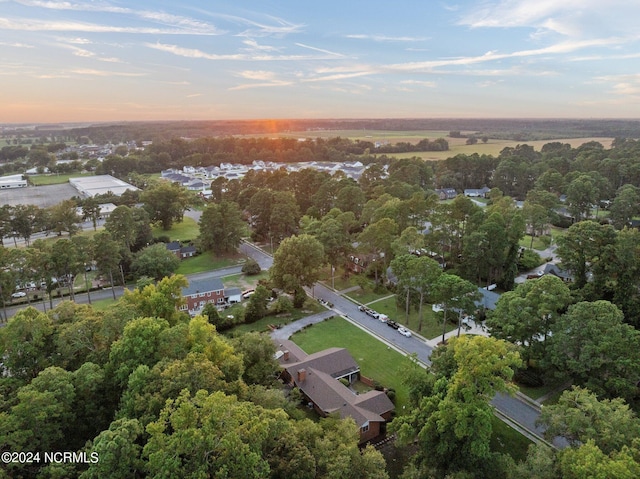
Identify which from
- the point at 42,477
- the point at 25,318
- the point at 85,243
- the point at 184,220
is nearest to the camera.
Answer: the point at 42,477

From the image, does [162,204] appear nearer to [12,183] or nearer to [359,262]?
[359,262]

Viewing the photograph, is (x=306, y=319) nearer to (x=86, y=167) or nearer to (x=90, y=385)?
(x=90, y=385)

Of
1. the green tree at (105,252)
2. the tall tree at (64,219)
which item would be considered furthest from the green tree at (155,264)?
the tall tree at (64,219)

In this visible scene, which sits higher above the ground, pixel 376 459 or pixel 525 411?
pixel 376 459

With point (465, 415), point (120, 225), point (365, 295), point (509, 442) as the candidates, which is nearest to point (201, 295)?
point (120, 225)

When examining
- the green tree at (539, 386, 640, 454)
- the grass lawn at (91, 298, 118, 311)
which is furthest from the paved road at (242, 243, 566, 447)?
the grass lawn at (91, 298, 118, 311)

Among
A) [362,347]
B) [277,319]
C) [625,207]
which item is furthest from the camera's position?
[625,207]

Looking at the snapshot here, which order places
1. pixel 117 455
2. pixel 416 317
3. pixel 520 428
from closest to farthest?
pixel 117 455
pixel 520 428
pixel 416 317

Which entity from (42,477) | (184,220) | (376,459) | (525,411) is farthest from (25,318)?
(184,220)
